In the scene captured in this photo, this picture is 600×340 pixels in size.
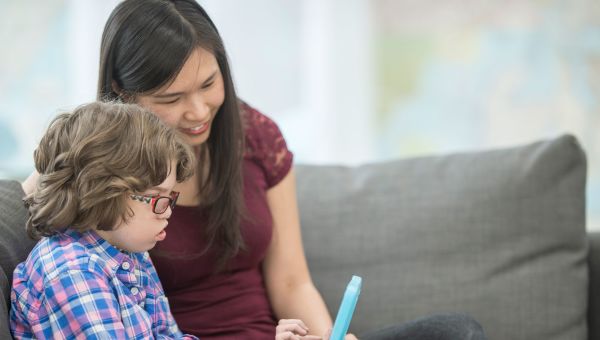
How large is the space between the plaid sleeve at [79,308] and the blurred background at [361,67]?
1842 millimetres

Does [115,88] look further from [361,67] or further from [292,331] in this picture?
[361,67]

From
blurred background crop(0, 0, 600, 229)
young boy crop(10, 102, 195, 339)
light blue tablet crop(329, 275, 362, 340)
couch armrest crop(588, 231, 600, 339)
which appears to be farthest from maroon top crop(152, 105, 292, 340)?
blurred background crop(0, 0, 600, 229)

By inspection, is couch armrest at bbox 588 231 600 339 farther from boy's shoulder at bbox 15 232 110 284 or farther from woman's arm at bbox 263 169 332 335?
boy's shoulder at bbox 15 232 110 284

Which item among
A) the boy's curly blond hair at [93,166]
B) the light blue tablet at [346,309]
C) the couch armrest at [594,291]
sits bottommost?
the couch armrest at [594,291]

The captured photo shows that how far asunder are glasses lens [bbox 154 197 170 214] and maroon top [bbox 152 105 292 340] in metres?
0.30

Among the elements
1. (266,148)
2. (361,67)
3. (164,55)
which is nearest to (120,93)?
(164,55)

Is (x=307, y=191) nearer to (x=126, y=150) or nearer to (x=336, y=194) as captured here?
(x=336, y=194)

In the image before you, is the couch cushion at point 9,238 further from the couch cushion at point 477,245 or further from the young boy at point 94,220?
the couch cushion at point 477,245

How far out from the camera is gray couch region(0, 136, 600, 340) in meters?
1.82

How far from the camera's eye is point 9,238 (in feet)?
4.42

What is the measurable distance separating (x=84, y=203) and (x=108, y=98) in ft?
1.18

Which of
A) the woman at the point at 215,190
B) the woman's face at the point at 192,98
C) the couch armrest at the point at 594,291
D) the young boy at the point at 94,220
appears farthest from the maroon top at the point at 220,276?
the couch armrest at the point at 594,291

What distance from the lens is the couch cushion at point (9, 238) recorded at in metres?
1.23

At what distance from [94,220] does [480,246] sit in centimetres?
100
